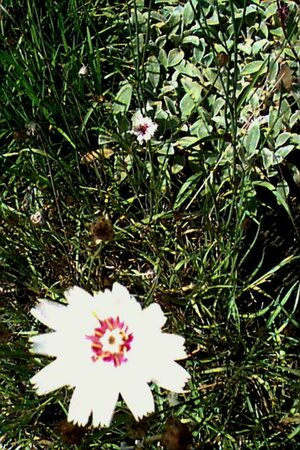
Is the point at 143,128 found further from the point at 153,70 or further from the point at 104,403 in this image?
the point at 104,403

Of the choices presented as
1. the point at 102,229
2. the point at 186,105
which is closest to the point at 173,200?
the point at 186,105

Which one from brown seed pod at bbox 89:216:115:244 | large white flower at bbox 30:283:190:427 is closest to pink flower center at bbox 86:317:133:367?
large white flower at bbox 30:283:190:427

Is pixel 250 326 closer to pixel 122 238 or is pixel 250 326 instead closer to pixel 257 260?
pixel 257 260

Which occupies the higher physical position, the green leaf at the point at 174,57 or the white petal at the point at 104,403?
the green leaf at the point at 174,57

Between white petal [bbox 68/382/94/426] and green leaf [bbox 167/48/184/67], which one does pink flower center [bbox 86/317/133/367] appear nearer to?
white petal [bbox 68/382/94/426]

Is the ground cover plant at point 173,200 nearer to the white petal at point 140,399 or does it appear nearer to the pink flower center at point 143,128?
the pink flower center at point 143,128

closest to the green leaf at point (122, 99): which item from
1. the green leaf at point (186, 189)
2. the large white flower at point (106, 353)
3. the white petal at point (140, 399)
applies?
the green leaf at point (186, 189)
